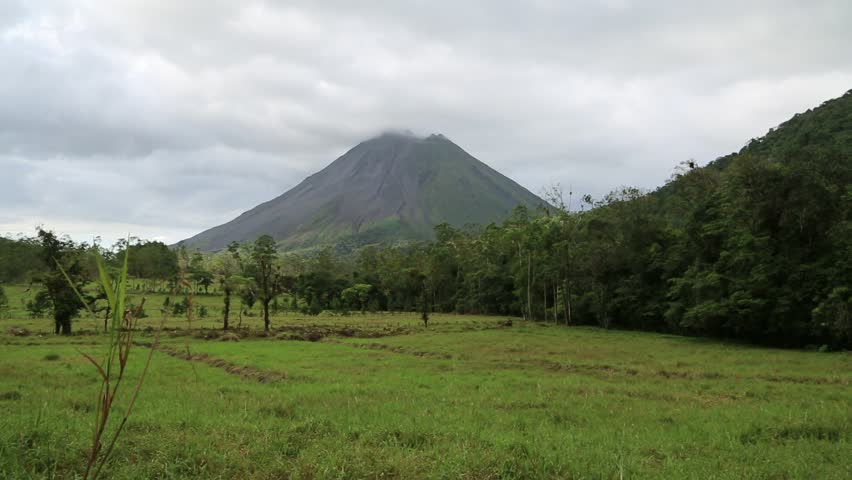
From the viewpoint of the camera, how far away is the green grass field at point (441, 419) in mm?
→ 6000

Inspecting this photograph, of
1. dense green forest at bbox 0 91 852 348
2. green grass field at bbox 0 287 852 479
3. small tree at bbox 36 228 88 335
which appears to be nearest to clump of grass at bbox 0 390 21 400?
green grass field at bbox 0 287 852 479

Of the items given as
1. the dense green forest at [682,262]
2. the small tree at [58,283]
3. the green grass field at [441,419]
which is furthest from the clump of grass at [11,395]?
the small tree at [58,283]

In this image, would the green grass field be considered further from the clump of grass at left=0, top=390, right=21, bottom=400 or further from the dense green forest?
the dense green forest

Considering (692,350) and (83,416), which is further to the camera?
(692,350)

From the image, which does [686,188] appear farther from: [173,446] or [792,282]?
[173,446]

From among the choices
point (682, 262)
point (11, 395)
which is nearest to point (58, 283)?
point (11, 395)

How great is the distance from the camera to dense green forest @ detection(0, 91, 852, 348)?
91.6 feet

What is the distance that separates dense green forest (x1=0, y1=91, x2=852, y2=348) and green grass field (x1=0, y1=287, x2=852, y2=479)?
2724mm

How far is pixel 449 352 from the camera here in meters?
24.9

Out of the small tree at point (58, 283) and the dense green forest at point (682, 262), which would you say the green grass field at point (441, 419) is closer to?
the dense green forest at point (682, 262)

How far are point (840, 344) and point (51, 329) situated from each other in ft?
168

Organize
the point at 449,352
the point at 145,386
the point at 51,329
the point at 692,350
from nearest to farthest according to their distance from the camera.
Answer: the point at 145,386 → the point at 449,352 → the point at 692,350 → the point at 51,329

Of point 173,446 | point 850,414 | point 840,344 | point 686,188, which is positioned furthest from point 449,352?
point 686,188

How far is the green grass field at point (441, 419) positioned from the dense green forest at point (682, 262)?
2.72 m
